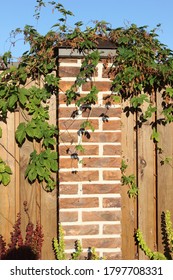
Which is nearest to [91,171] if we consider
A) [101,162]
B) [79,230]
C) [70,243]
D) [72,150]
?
[101,162]

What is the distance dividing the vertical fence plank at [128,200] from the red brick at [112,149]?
158 mm

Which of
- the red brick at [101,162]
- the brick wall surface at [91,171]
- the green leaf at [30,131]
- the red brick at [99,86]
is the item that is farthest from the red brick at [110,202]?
the red brick at [99,86]

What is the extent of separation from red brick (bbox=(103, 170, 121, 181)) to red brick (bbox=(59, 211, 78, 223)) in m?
0.36

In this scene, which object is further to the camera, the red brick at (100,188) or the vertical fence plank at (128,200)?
the vertical fence plank at (128,200)

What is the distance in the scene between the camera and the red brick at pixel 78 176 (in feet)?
12.2

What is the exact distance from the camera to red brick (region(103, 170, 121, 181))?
12.3ft

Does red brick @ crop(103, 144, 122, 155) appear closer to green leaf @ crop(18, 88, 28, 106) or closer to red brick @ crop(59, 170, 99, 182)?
red brick @ crop(59, 170, 99, 182)

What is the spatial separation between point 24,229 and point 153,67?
1.59 meters

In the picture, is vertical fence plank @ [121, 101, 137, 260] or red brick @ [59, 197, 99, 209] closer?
red brick @ [59, 197, 99, 209]

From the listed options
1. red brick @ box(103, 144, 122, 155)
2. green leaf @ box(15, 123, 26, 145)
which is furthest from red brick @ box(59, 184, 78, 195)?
green leaf @ box(15, 123, 26, 145)

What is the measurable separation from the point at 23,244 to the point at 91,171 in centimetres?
77

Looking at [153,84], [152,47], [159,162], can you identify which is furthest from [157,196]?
[152,47]

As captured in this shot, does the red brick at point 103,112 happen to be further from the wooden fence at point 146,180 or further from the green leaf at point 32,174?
the green leaf at point 32,174
